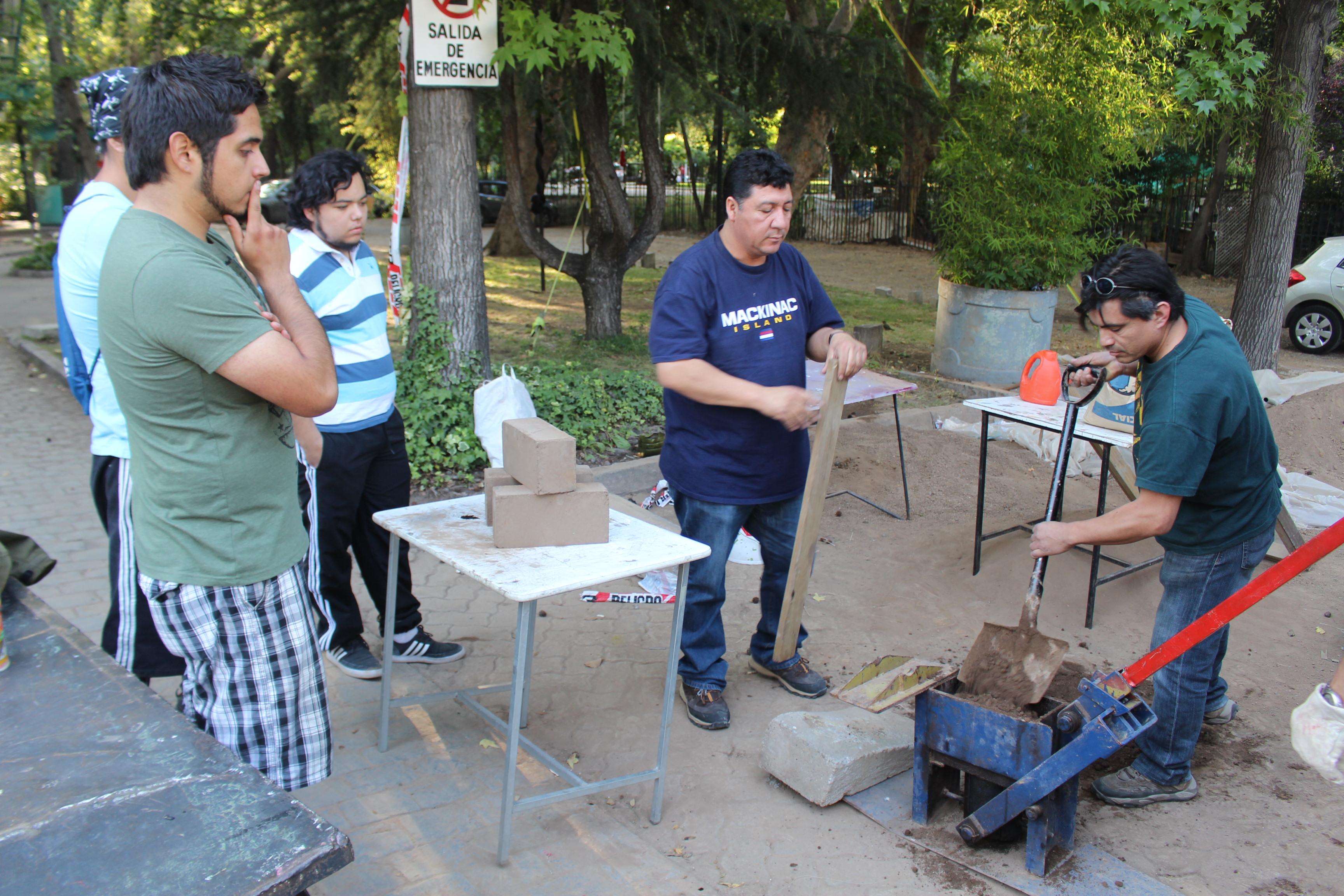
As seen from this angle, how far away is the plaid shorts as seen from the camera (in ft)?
7.13

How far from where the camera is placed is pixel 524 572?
8.85 feet

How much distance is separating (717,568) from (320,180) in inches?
77.1

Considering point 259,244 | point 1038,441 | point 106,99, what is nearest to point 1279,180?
point 1038,441

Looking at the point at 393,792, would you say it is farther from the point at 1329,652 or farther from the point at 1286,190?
the point at 1286,190

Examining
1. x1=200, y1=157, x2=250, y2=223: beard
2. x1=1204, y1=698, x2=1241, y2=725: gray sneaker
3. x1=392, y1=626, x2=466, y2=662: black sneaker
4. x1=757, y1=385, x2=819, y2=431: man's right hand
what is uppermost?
x1=200, y1=157, x2=250, y2=223: beard

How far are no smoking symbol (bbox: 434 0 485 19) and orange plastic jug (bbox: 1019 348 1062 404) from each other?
3.98 m

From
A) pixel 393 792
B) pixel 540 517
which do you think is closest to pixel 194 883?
pixel 540 517

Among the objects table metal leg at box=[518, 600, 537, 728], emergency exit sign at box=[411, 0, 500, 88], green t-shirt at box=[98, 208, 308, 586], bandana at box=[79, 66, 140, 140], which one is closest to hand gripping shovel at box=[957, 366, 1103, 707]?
table metal leg at box=[518, 600, 537, 728]

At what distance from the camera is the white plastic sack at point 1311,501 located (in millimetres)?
5551

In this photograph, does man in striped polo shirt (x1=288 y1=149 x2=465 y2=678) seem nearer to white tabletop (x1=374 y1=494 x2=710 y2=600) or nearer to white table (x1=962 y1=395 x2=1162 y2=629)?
white tabletop (x1=374 y1=494 x2=710 y2=600)

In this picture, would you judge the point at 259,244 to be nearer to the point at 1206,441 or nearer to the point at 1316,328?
the point at 1206,441

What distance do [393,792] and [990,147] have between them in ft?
23.9

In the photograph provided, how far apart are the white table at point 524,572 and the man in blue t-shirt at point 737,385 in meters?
0.39

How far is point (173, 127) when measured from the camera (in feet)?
6.34
